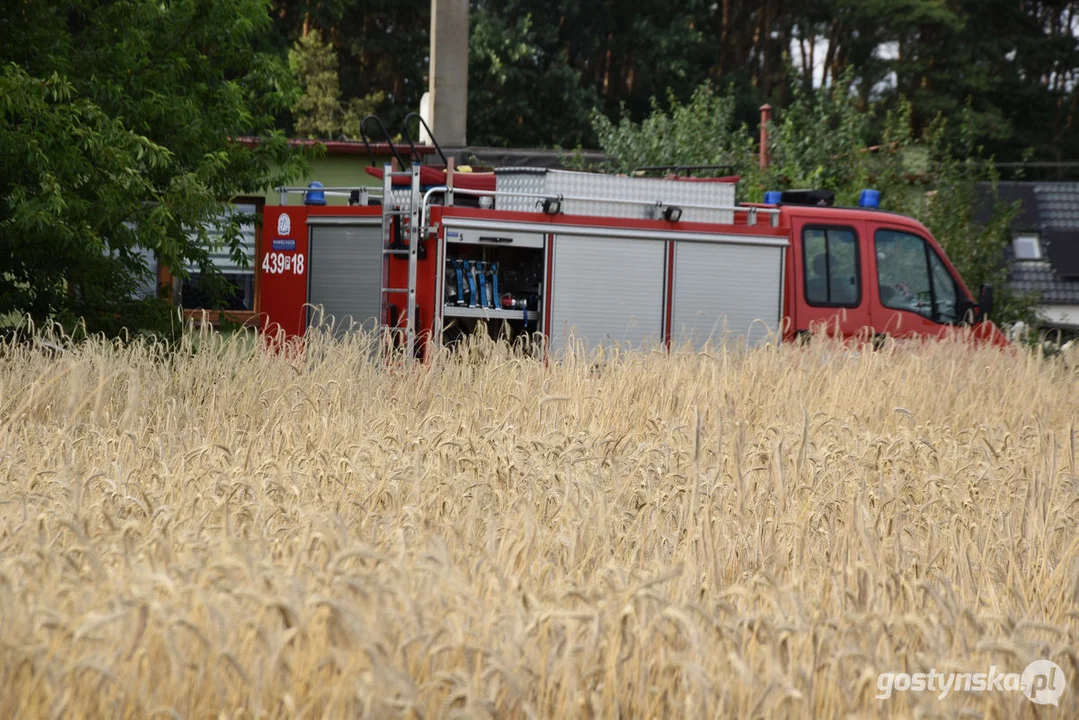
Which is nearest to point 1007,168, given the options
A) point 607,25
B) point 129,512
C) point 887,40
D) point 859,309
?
point 887,40

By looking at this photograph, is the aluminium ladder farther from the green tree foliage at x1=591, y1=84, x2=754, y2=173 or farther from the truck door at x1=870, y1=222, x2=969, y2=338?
the green tree foliage at x1=591, y1=84, x2=754, y2=173

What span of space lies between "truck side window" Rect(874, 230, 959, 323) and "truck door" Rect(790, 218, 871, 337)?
0.25 metres

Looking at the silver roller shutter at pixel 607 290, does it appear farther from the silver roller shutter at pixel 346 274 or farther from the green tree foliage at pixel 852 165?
the green tree foliage at pixel 852 165

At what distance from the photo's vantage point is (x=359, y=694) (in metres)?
2.74

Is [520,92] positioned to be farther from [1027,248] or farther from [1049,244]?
[1049,244]

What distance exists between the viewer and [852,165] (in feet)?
71.9

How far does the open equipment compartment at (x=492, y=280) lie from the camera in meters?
11.0

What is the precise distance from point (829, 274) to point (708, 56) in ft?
87.8

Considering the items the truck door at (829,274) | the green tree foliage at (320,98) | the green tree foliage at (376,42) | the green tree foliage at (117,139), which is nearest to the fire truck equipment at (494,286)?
the green tree foliage at (117,139)

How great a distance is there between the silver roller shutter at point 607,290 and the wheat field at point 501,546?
2.72 m

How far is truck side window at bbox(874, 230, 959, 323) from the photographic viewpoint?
12.9 metres

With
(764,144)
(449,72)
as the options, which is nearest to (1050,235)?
(764,144)

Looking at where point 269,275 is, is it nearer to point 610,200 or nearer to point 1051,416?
A: point 610,200

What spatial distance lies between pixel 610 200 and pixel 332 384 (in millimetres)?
4544
